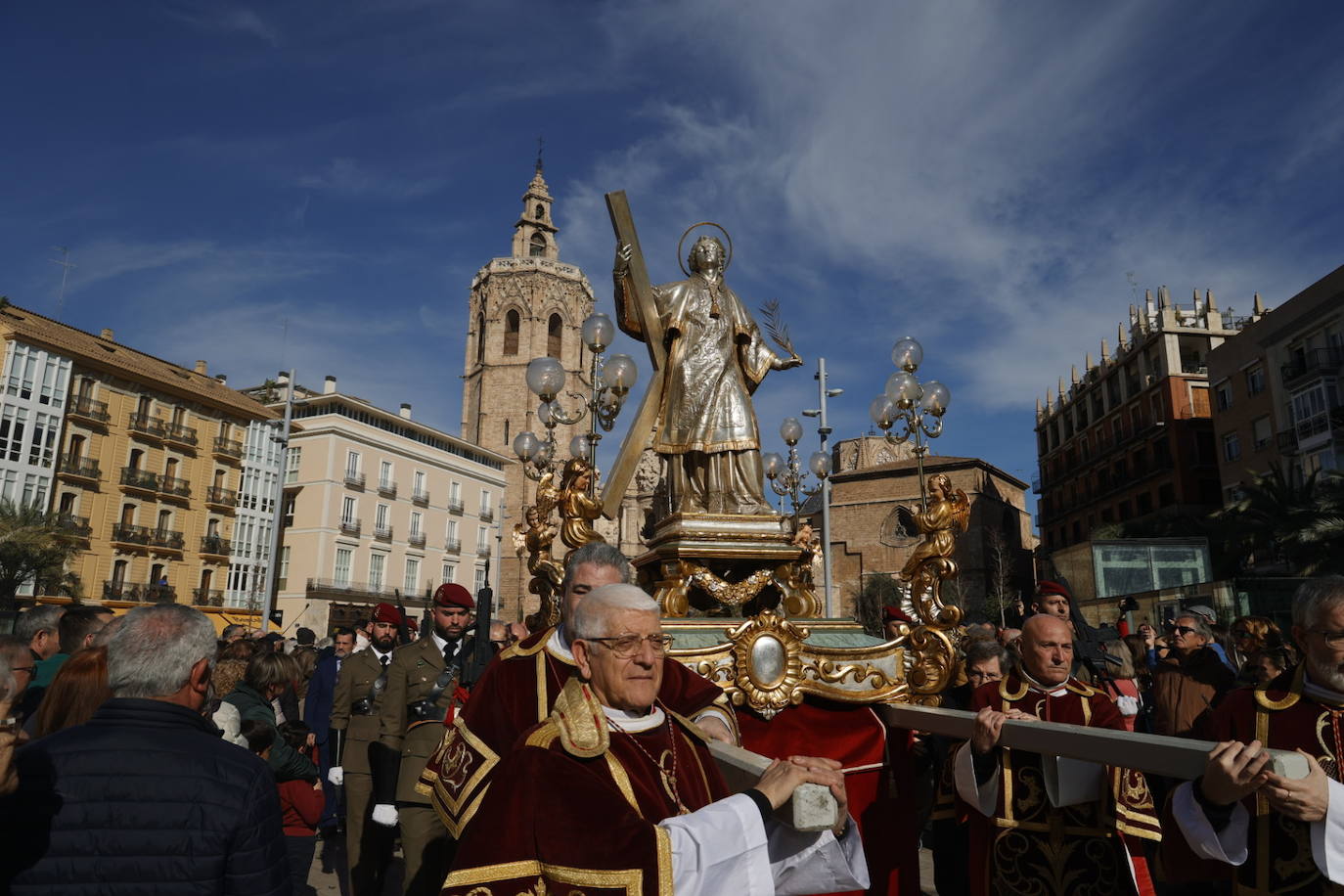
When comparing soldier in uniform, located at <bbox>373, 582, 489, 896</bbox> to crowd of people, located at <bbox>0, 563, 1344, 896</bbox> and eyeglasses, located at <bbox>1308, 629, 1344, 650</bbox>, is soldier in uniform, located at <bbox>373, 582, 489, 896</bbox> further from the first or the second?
eyeglasses, located at <bbox>1308, 629, 1344, 650</bbox>

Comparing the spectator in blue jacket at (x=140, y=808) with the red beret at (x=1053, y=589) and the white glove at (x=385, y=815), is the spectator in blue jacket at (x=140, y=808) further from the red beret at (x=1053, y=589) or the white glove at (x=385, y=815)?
the red beret at (x=1053, y=589)

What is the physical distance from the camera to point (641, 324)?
19.5 feet

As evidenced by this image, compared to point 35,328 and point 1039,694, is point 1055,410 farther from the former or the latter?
point 1039,694

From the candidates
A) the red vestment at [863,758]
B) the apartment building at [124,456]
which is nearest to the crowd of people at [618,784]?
the red vestment at [863,758]

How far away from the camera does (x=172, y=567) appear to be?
38.4m

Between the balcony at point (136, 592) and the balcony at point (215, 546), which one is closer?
the balcony at point (136, 592)

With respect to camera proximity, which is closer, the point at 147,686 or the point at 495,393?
the point at 147,686

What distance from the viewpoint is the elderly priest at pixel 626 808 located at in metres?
2.06

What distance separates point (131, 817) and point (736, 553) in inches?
137

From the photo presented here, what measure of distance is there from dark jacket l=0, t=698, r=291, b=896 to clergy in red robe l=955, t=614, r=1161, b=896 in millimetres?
2518

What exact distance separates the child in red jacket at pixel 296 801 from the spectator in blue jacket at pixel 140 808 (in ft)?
6.99

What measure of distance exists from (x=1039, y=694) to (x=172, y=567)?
42.1 meters

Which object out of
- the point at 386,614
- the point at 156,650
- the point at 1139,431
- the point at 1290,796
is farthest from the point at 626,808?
the point at 1139,431

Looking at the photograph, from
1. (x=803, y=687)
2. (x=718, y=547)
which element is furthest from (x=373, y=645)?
(x=803, y=687)
